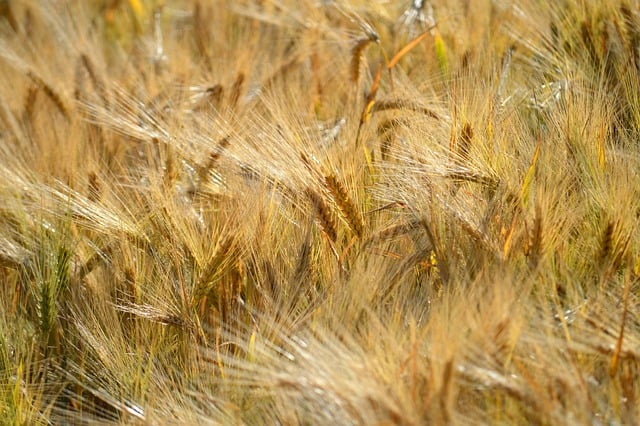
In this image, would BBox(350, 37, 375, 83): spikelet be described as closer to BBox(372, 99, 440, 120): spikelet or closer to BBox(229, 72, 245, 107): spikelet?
BBox(372, 99, 440, 120): spikelet

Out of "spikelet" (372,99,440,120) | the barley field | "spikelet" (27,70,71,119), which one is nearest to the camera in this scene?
the barley field

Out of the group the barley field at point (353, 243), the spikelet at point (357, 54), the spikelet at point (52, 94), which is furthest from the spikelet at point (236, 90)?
the spikelet at point (52, 94)

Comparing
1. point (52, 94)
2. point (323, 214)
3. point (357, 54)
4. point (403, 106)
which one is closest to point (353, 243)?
point (323, 214)

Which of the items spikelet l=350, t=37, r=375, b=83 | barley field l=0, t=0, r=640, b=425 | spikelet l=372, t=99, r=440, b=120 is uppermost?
spikelet l=350, t=37, r=375, b=83

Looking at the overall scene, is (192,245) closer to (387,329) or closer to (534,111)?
(387,329)

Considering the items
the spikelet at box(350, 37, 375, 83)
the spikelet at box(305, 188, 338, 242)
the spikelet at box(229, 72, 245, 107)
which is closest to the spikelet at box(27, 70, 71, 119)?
the spikelet at box(229, 72, 245, 107)

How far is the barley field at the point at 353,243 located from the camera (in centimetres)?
129

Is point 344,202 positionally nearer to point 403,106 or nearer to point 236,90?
point 403,106

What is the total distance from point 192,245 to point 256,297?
0.52 feet

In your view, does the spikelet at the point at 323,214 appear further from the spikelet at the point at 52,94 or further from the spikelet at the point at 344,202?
the spikelet at the point at 52,94

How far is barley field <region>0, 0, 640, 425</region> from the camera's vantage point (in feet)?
4.24

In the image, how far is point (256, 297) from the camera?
1.74m

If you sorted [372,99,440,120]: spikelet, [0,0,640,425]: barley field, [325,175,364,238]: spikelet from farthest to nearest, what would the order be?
[372,99,440,120]: spikelet, [325,175,364,238]: spikelet, [0,0,640,425]: barley field

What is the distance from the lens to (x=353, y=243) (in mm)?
1681
